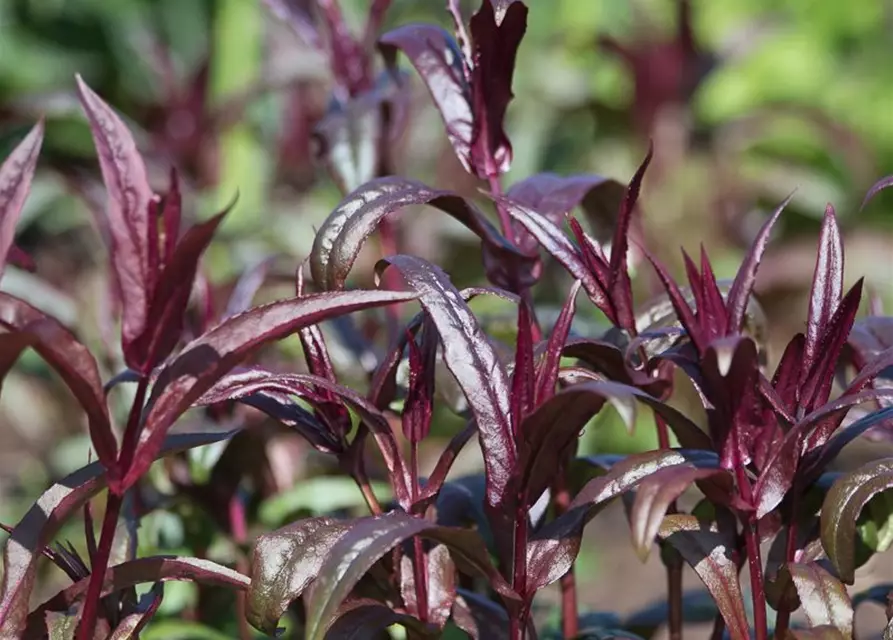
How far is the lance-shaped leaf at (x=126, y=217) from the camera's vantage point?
778 mm

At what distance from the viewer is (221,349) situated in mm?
783

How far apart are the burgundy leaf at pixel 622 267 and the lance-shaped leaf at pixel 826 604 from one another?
235 millimetres

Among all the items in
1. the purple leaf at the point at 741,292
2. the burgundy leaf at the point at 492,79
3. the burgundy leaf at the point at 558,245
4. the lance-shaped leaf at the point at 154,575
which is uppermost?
the burgundy leaf at the point at 492,79

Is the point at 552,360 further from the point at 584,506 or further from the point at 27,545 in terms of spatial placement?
the point at 27,545

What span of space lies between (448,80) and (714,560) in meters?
0.48

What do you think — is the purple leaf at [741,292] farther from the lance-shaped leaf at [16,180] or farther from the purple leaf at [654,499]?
the lance-shaped leaf at [16,180]

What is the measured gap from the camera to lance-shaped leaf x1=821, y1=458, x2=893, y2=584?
0.84m

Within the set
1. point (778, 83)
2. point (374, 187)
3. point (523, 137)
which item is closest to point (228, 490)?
point (374, 187)

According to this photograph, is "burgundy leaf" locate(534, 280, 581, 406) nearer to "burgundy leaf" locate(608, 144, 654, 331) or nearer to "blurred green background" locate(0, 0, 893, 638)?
"burgundy leaf" locate(608, 144, 654, 331)

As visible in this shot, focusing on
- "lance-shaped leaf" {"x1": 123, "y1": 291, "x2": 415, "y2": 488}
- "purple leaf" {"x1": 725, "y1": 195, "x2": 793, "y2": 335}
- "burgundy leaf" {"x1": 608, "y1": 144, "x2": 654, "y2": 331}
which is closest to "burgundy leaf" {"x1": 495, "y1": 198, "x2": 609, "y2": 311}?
"burgundy leaf" {"x1": 608, "y1": 144, "x2": 654, "y2": 331}

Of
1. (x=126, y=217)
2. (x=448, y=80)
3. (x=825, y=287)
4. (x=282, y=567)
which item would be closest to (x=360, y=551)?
(x=282, y=567)

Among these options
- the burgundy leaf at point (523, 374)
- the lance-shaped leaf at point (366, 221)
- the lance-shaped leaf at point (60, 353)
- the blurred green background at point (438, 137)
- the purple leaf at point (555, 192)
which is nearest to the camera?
the lance-shaped leaf at point (60, 353)

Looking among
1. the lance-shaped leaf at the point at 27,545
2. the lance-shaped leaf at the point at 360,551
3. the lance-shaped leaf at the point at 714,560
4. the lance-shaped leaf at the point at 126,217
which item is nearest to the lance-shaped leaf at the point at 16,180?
the lance-shaped leaf at the point at 126,217

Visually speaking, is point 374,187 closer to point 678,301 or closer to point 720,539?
point 678,301
